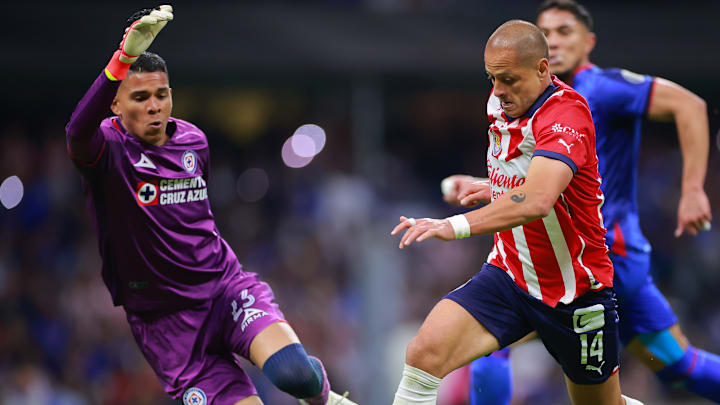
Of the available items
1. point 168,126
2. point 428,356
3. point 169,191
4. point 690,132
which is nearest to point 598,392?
point 428,356

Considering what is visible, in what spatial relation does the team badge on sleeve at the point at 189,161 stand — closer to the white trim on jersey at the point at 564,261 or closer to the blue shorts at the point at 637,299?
the white trim on jersey at the point at 564,261

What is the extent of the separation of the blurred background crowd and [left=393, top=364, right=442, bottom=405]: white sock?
18.6 ft

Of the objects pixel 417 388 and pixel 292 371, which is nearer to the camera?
pixel 417 388

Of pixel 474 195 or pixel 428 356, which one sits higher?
pixel 474 195

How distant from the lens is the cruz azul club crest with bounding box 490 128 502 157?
4078 millimetres

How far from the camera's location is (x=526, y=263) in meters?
4.10

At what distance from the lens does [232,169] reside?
11.9 metres

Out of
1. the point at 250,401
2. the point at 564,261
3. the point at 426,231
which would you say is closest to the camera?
the point at 426,231

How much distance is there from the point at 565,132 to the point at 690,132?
1663 mm

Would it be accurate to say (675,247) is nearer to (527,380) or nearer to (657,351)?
(527,380)

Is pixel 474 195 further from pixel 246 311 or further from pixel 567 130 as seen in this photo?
pixel 246 311

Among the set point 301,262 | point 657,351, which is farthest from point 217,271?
point 301,262

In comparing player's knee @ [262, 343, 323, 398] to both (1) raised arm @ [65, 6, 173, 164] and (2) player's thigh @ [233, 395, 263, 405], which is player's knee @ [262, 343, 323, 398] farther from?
(1) raised arm @ [65, 6, 173, 164]

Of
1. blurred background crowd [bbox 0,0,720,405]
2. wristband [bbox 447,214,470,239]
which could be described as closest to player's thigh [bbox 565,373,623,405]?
wristband [bbox 447,214,470,239]
